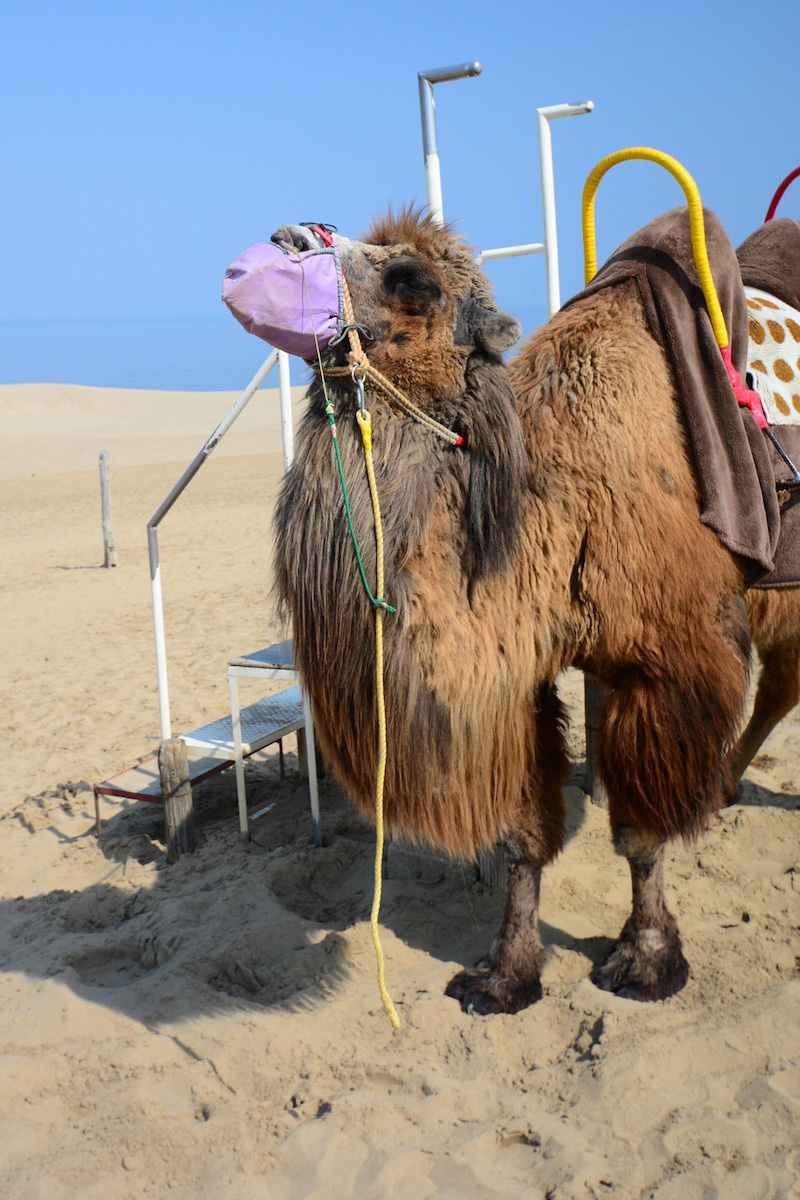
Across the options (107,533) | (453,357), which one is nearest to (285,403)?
(453,357)

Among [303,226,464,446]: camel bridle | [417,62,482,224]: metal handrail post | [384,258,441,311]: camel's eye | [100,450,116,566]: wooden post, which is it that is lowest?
[100,450,116,566]: wooden post

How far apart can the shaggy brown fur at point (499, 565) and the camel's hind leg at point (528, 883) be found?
103 mm

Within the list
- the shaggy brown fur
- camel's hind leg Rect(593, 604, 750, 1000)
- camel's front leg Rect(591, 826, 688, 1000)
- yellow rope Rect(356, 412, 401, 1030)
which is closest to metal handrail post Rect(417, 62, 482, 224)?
the shaggy brown fur

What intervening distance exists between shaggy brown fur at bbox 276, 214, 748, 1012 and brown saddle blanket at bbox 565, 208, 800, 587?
0.05 meters

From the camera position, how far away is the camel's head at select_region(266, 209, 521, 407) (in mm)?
2506

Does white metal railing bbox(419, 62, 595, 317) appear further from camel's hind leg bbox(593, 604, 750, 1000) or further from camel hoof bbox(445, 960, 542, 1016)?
camel hoof bbox(445, 960, 542, 1016)

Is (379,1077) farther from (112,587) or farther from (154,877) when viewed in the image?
(112,587)

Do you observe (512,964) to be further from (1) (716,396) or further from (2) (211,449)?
(2) (211,449)

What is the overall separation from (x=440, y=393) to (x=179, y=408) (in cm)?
5012

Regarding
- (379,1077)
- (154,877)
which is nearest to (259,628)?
(154,877)

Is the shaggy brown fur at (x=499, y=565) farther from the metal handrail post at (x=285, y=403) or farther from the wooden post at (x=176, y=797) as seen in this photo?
the wooden post at (x=176, y=797)

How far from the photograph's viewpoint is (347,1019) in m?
2.98

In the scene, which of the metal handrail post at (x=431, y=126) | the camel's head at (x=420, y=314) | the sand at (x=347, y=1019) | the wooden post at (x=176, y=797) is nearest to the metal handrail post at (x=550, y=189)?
the metal handrail post at (x=431, y=126)

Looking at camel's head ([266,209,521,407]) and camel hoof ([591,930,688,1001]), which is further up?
camel's head ([266,209,521,407])
